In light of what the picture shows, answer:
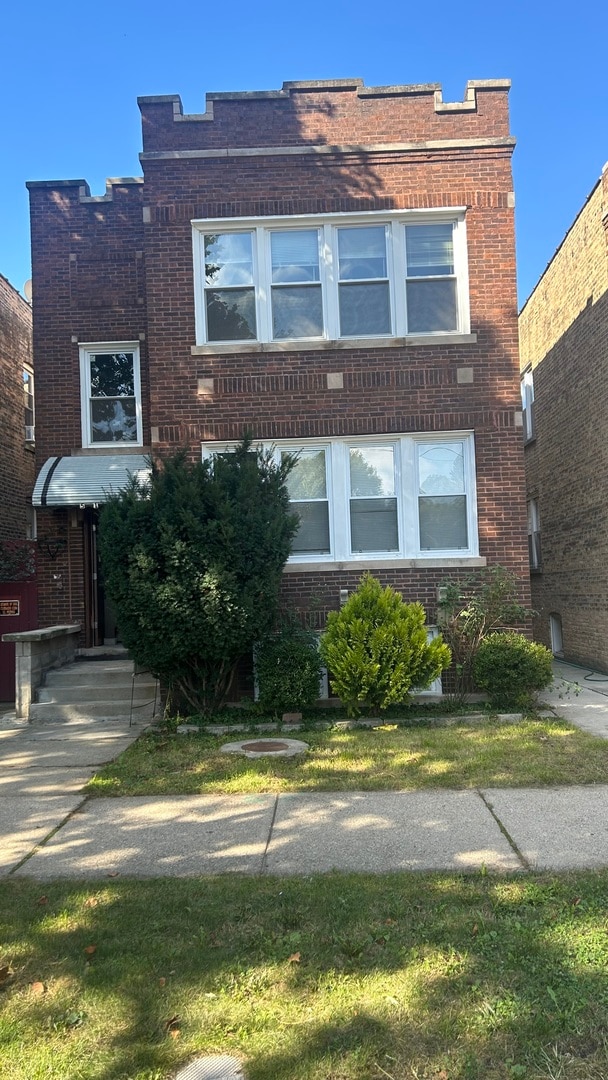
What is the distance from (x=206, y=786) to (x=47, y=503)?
565 cm

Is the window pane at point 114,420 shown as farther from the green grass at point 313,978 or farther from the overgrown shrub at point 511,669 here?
the green grass at point 313,978

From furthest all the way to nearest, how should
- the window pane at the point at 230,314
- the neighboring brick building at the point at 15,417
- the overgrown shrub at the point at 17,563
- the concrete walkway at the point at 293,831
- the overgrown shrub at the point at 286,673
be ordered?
the neighboring brick building at the point at 15,417
the overgrown shrub at the point at 17,563
the window pane at the point at 230,314
the overgrown shrub at the point at 286,673
the concrete walkway at the point at 293,831

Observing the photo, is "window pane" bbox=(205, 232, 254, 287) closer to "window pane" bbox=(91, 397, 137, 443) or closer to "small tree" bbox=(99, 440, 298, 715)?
"window pane" bbox=(91, 397, 137, 443)

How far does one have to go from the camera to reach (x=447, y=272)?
9.66m

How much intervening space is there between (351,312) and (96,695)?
587 cm

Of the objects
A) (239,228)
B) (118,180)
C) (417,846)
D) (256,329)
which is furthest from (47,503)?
(417,846)

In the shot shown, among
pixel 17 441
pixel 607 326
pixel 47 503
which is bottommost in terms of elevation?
pixel 47 503

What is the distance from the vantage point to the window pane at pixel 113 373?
11469mm

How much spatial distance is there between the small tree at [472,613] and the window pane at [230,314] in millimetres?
4195

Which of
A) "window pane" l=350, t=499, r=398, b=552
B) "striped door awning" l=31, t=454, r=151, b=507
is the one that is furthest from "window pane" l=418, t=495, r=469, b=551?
"striped door awning" l=31, t=454, r=151, b=507

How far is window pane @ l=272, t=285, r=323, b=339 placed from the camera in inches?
378

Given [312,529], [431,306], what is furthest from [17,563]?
[431,306]

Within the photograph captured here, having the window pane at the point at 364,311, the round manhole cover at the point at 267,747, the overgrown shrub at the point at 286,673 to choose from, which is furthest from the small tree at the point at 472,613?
the window pane at the point at 364,311

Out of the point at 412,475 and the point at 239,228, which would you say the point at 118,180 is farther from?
the point at 412,475
